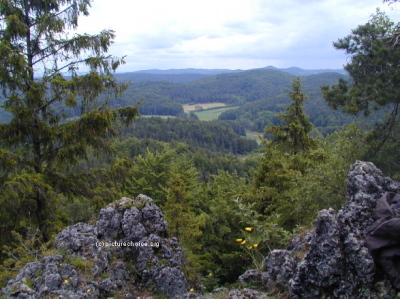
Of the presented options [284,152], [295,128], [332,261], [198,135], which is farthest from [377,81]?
[198,135]

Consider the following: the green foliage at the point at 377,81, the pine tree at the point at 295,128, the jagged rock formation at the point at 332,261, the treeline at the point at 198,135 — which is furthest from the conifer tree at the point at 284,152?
the treeline at the point at 198,135

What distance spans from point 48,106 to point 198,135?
366 feet

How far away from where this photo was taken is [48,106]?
814 centimetres

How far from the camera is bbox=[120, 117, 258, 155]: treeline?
115 m

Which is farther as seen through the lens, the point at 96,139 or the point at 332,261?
the point at 96,139

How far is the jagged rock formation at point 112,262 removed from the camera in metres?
4.46

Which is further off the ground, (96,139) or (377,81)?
(377,81)

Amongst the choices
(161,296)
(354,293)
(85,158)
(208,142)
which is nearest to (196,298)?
(161,296)

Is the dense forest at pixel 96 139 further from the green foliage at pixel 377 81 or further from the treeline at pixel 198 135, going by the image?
the treeline at pixel 198 135

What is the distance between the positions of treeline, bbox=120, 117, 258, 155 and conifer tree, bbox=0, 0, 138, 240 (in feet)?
338

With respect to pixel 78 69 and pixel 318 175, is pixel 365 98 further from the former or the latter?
pixel 78 69

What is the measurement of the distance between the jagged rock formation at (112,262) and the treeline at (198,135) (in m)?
106

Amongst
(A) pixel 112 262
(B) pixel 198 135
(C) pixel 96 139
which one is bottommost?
(B) pixel 198 135

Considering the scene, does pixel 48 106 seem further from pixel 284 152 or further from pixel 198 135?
pixel 198 135
